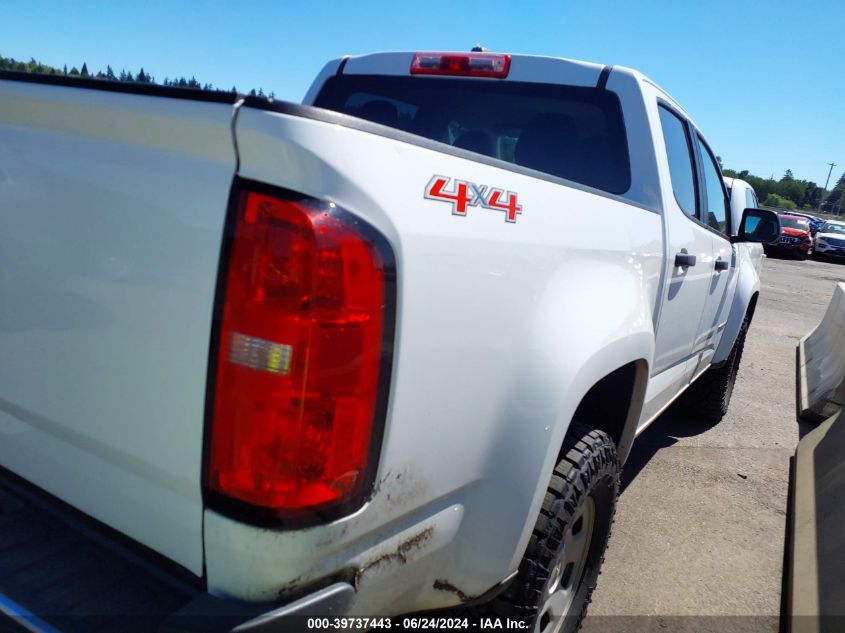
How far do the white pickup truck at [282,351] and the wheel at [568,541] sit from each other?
0.01 m

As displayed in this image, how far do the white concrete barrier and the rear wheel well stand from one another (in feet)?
11.0

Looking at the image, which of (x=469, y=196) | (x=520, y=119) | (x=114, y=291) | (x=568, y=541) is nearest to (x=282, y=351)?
(x=114, y=291)

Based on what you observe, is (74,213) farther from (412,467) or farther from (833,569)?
(833,569)

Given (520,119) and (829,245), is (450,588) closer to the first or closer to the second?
(520,119)

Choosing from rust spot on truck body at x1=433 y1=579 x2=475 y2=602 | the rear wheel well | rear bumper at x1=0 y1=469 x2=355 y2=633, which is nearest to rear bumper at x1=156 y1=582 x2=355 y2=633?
rear bumper at x1=0 y1=469 x2=355 y2=633

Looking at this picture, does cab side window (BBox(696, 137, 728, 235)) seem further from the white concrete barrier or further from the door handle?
the white concrete barrier

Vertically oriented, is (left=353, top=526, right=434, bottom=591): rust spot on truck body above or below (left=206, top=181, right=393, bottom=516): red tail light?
below

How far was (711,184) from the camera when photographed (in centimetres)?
415

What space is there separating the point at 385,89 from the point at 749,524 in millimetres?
3033

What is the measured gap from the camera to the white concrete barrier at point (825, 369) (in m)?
5.51

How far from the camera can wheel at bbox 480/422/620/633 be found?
1829 mm

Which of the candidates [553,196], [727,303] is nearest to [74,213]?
[553,196]

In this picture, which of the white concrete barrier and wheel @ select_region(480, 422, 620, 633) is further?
the white concrete barrier

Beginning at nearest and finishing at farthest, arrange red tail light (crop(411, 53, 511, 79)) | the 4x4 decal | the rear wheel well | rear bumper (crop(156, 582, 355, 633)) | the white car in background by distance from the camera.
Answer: rear bumper (crop(156, 582, 355, 633)) → the 4x4 decal → the rear wheel well → red tail light (crop(411, 53, 511, 79)) → the white car in background
